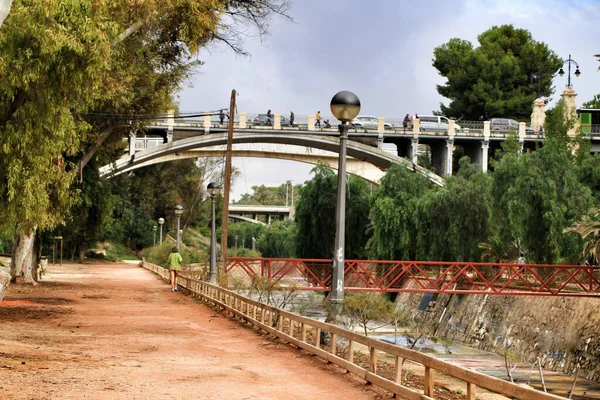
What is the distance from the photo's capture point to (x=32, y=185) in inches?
758

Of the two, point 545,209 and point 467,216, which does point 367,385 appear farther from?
point 467,216

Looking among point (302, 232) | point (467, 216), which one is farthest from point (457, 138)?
point (467, 216)

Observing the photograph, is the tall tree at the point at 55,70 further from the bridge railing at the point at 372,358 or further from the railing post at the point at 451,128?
the railing post at the point at 451,128

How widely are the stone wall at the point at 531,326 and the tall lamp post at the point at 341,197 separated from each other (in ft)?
56.5

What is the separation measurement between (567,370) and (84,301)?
49.2ft

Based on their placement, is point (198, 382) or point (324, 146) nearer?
point (198, 382)

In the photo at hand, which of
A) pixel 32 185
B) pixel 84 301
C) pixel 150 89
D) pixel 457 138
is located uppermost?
pixel 457 138

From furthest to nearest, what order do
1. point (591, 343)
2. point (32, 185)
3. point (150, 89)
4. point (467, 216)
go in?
point (467, 216) → point (150, 89) → point (591, 343) → point (32, 185)

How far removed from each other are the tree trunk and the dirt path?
349 inches

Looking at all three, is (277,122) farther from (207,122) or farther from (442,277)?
(442,277)

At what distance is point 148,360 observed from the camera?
13.3 metres

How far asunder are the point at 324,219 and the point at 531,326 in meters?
21.2

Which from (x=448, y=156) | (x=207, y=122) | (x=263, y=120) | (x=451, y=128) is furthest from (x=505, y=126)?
(x=207, y=122)

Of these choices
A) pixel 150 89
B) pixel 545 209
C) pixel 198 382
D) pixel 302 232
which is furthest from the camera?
pixel 302 232
